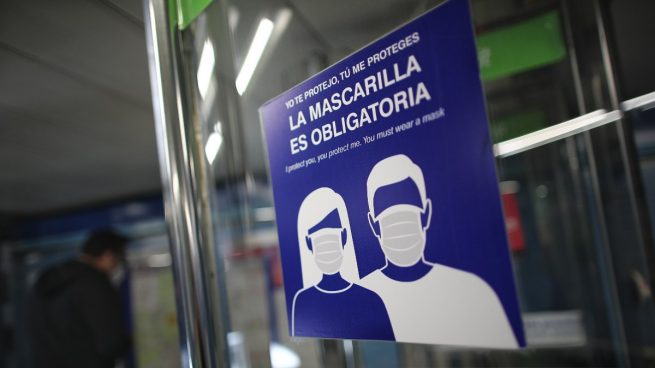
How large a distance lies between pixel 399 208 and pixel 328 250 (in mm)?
214

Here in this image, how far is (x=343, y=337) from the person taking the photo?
934mm

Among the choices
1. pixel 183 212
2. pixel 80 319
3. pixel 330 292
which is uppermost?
pixel 183 212

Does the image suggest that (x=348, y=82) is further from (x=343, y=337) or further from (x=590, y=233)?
(x=590, y=233)

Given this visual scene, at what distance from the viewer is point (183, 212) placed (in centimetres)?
126

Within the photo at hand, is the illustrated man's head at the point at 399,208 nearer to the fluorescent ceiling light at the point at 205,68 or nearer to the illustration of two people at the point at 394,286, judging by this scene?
the illustration of two people at the point at 394,286

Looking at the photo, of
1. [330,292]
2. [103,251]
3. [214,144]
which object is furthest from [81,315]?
[330,292]

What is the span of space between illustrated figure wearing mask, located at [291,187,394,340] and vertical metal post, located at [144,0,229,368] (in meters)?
0.33

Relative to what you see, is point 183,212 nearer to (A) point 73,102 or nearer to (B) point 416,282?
(B) point 416,282

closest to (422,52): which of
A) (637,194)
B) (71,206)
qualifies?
(637,194)

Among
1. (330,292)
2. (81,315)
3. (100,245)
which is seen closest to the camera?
(330,292)

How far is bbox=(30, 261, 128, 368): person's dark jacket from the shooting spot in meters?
2.93

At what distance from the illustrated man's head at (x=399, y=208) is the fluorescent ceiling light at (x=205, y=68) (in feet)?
2.38

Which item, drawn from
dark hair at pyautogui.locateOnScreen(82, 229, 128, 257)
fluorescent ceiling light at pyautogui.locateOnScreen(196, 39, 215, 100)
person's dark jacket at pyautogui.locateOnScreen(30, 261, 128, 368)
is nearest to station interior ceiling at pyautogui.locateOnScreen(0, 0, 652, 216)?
fluorescent ceiling light at pyautogui.locateOnScreen(196, 39, 215, 100)

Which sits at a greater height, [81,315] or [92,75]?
[92,75]
